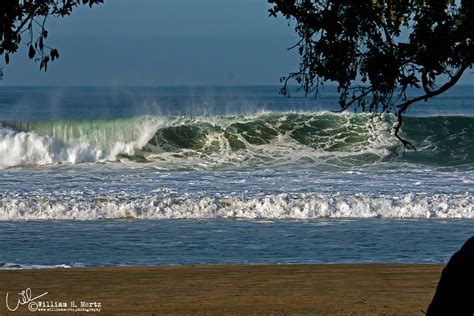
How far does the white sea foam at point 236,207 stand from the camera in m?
16.5

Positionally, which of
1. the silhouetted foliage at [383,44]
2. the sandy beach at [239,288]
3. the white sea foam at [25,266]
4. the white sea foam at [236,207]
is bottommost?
the white sea foam at [236,207]

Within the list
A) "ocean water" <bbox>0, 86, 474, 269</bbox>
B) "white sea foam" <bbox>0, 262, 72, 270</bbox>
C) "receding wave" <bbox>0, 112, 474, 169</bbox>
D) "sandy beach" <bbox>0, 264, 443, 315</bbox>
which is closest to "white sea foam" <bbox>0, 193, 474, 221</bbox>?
"ocean water" <bbox>0, 86, 474, 269</bbox>

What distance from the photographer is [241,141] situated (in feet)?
97.0

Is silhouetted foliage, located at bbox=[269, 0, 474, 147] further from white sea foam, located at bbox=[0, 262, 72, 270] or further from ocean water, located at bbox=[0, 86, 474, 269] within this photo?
white sea foam, located at bbox=[0, 262, 72, 270]

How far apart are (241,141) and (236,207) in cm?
1255

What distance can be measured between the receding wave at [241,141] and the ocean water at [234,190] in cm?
6

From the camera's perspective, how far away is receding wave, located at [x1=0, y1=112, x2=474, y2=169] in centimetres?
2731

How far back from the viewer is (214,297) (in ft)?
30.6

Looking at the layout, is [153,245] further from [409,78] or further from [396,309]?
[409,78]

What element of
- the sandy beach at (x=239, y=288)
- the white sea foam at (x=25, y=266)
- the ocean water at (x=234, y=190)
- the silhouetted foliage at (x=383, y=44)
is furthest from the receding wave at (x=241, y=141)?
the silhouetted foliage at (x=383, y=44)

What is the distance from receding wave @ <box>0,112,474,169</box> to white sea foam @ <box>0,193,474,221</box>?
8.29 meters

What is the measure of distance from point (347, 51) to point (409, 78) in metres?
0.49

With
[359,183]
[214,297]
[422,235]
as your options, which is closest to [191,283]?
[214,297]

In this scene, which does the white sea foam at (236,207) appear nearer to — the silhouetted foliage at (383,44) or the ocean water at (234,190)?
the ocean water at (234,190)
